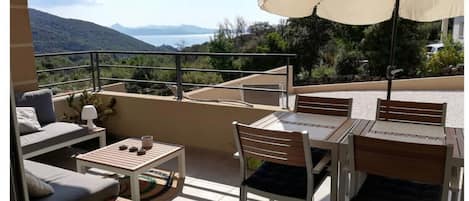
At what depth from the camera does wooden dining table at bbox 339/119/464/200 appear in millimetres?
2053

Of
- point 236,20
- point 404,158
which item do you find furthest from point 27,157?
point 236,20

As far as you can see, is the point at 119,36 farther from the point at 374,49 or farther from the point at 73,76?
the point at 374,49

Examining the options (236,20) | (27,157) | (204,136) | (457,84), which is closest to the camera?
(27,157)

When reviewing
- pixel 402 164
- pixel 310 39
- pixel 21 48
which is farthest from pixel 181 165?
pixel 310 39

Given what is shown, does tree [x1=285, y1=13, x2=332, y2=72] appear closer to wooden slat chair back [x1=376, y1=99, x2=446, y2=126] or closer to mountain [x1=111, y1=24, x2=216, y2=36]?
mountain [x1=111, y1=24, x2=216, y2=36]

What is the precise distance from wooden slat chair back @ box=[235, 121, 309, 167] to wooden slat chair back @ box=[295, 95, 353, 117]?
3.23 ft

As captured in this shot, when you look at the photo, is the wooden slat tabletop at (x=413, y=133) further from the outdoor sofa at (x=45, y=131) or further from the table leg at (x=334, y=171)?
the outdoor sofa at (x=45, y=131)

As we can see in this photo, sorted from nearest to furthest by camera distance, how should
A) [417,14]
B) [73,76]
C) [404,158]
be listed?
1. [404,158]
2. [417,14]
3. [73,76]

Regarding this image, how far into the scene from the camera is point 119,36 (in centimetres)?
1130

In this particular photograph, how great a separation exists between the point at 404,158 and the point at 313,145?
558mm

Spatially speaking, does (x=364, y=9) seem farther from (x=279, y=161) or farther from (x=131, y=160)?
(x=131, y=160)

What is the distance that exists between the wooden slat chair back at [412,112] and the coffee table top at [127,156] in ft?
5.58
